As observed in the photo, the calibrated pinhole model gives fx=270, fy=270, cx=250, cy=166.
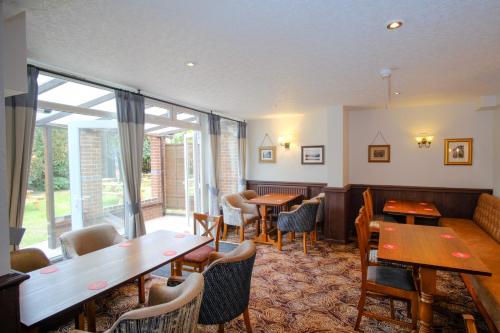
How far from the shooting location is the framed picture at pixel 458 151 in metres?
4.70

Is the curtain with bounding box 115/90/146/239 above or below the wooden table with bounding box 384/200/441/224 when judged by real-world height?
above

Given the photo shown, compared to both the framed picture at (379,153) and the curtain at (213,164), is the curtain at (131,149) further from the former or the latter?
the framed picture at (379,153)

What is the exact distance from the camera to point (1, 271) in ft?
4.45

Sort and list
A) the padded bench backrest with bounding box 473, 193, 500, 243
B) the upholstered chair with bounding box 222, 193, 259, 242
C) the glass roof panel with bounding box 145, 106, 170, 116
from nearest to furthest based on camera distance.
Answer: the padded bench backrest with bounding box 473, 193, 500, 243 < the glass roof panel with bounding box 145, 106, 170, 116 < the upholstered chair with bounding box 222, 193, 259, 242

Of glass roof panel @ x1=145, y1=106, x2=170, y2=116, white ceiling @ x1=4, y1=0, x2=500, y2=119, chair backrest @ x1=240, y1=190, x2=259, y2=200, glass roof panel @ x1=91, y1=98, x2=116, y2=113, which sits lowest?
chair backrest @ x1=240, y1=190, x2=259, y2=200

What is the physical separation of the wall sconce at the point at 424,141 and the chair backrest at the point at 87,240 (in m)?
5.14

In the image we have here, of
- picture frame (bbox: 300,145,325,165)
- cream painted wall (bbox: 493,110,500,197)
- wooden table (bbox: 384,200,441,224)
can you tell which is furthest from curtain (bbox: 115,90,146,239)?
cream painted wall (bbox: 493,110,500,197)

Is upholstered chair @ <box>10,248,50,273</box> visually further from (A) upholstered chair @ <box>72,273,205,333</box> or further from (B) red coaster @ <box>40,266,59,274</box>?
(A) upholstered chair @ <box>72,273,205,333</box>

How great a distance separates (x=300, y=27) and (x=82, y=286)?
2391mm

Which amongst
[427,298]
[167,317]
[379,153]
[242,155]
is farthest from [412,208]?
[167,317]

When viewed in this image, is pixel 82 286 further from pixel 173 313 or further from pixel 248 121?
pixel 248 121

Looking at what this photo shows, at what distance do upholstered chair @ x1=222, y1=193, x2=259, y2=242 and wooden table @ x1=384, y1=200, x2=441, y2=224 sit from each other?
2329 mm

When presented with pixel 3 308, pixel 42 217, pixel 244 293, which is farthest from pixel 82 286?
pixel 42 217

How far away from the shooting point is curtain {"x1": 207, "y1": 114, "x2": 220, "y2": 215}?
5.29 metres
